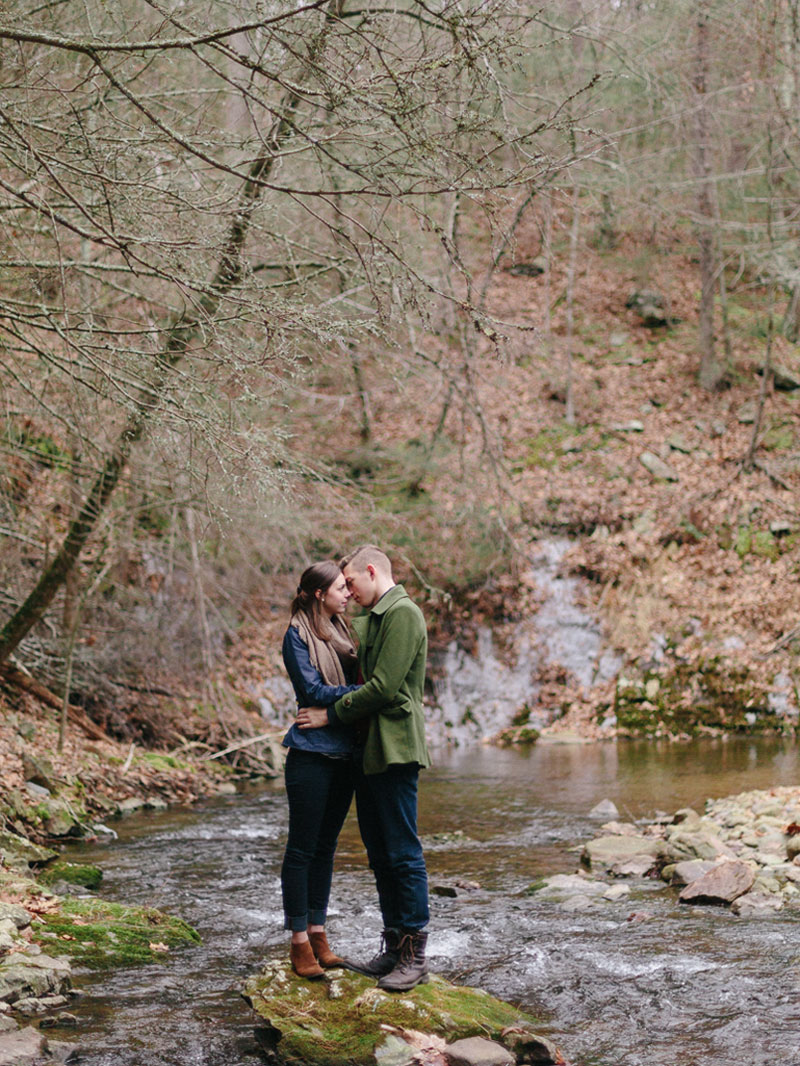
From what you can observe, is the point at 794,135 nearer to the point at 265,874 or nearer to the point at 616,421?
the point at 616,421

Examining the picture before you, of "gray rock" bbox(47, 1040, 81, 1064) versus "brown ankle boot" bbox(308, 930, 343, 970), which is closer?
"gray rock" bbox(47, 1040, 81, 1064)

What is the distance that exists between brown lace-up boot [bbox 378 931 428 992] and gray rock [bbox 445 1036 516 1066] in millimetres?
409

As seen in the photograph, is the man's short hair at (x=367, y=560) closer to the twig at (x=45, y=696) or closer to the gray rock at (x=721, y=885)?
the gray rock at (x=721, y=885)

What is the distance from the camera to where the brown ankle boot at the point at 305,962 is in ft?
13.5

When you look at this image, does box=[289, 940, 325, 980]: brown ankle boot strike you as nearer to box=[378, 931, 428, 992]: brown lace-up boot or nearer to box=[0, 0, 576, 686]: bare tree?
box=[378, 931, 428, 992]: brown lace-up boot

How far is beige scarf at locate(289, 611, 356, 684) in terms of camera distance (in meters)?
4.32

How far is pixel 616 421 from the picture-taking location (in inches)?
752

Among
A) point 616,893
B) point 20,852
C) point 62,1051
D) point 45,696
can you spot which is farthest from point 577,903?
point 45,696

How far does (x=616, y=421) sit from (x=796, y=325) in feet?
15.5

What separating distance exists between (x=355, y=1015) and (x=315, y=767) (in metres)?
0.97

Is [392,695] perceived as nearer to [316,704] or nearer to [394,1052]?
[316,704]

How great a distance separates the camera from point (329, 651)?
4.38 m

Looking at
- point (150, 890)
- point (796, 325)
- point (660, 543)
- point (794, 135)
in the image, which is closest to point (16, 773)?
point (150, 890)

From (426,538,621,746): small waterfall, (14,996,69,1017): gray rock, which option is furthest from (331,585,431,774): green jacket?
(426,538,621,746): small waterfall
